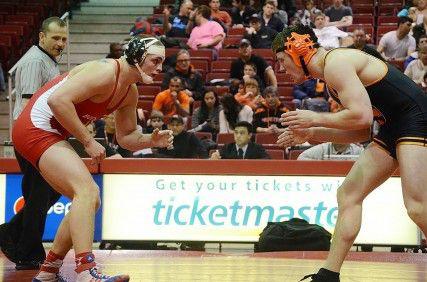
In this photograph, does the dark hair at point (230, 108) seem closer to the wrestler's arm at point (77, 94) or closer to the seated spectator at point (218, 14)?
the seated spectator at point (218, 14)

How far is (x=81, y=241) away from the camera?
5883mm

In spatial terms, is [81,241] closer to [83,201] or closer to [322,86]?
[83,201]

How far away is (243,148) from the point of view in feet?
35.0

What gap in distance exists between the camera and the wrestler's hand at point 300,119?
5.67 m

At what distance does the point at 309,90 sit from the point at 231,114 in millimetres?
1571

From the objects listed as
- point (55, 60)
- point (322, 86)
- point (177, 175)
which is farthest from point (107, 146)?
point (322, 86)

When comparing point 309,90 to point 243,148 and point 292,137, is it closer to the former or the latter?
point 243,148

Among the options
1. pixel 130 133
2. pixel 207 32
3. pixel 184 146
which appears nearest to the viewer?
pixel 130 133

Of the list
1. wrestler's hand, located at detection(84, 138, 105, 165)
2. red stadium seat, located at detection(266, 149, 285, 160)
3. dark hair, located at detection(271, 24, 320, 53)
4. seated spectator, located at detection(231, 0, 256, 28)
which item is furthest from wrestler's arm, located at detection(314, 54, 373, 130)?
seated spectator, located at detection(231, 0, 256, 28)

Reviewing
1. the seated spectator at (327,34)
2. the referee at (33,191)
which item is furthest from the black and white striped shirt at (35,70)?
the seated spectator at (327,34)

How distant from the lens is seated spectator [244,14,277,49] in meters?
15.0

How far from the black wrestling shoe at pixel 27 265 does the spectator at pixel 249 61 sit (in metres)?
6.63

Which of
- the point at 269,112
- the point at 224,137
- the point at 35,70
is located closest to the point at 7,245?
the point at 35,70

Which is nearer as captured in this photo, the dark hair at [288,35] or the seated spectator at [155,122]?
the dark hair at [288,35]
